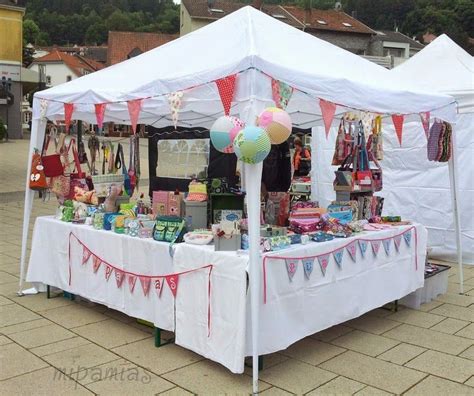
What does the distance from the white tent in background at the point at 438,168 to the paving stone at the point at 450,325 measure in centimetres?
248

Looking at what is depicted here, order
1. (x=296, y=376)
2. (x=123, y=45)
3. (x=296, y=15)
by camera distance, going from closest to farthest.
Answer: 1. (x=296, y=376)
2. (x=296, y=15)
3. (x=123, y=45)

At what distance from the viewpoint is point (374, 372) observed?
139 inches

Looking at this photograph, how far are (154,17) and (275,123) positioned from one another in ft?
265

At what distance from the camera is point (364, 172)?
5.06 meters

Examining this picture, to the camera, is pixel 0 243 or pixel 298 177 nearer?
pixel 0 243

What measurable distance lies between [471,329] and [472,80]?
13.3 ft

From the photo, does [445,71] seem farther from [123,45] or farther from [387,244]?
[123,45]

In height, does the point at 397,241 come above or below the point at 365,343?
above

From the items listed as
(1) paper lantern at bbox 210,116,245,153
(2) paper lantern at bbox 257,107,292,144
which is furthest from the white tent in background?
(1) paper lantern at bbox 210,116,245,153

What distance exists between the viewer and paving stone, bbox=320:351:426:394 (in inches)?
132

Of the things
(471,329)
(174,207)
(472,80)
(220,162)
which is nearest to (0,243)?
(220,162)

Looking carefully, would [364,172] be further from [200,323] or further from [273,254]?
[200,323]

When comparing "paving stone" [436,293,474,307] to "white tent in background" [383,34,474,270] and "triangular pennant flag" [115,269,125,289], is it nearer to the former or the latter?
"white tent in background" [383,34,474,270]

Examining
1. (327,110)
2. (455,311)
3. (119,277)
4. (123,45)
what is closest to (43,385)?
(119,277)
